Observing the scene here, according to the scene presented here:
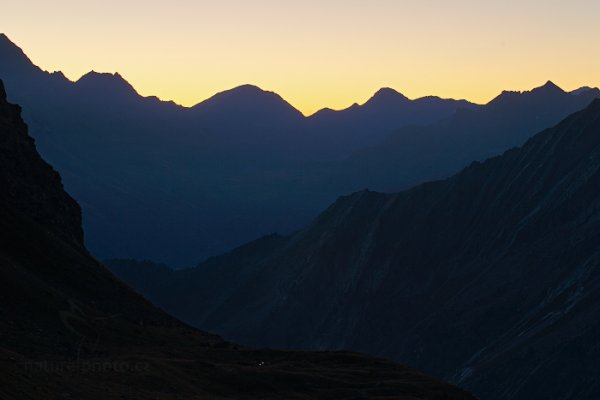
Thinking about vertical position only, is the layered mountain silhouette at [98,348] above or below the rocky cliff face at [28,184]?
below

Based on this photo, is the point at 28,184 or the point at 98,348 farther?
the point at 28,184

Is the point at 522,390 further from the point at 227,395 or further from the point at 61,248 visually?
the point at 227,395

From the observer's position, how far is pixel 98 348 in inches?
3344

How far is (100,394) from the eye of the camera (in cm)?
5859

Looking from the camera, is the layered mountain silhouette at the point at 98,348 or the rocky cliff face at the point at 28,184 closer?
the layered mountain silhouette at the point at 98,348

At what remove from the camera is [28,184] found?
440 feet

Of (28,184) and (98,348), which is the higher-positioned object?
(28,184)

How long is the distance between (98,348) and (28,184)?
54.9 meters

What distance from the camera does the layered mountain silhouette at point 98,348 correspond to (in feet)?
213

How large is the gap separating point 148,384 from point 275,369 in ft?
75.5

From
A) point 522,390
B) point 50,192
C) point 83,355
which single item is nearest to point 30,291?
point 83,355

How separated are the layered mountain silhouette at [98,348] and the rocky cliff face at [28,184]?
0.29 m

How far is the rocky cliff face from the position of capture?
128 meters

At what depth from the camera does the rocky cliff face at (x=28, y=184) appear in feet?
419
